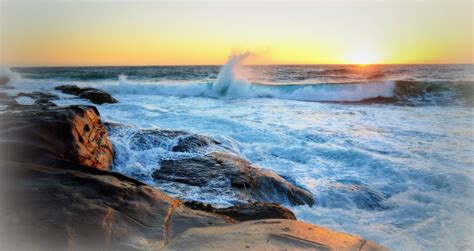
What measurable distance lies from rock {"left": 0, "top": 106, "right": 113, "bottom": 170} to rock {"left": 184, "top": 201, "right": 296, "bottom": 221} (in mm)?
1169

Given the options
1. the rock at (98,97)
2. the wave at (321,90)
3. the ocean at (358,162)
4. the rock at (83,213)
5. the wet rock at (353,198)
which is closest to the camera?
the rock at (83,213)

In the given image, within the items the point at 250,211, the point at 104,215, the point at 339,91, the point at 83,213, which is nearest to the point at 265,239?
the point at 250,211

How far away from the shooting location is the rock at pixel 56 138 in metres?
3.22

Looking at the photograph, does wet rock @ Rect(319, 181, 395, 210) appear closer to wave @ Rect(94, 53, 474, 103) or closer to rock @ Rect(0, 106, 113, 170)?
rock @ Rect(0, 106, 113, 170)

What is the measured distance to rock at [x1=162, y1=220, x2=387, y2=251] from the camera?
91.9 inches

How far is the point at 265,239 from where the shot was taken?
242 centimetres

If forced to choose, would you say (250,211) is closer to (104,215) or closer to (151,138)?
(104,215)

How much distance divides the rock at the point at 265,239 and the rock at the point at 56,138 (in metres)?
1.50

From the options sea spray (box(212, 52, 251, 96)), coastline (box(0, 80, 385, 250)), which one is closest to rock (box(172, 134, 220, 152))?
coastline (box(0, 80, 385, 250))

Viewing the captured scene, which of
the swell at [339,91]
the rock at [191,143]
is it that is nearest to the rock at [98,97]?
the swell at [339,91]

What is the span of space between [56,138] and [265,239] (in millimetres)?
2441

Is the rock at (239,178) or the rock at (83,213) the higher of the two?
the rock at (83,213)

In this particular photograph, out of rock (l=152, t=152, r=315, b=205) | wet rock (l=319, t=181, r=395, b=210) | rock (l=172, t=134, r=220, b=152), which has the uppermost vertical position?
rock (l=172, t=134, r=220, b=152)

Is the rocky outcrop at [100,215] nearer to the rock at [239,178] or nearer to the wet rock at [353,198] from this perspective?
the rock at [239,178]
